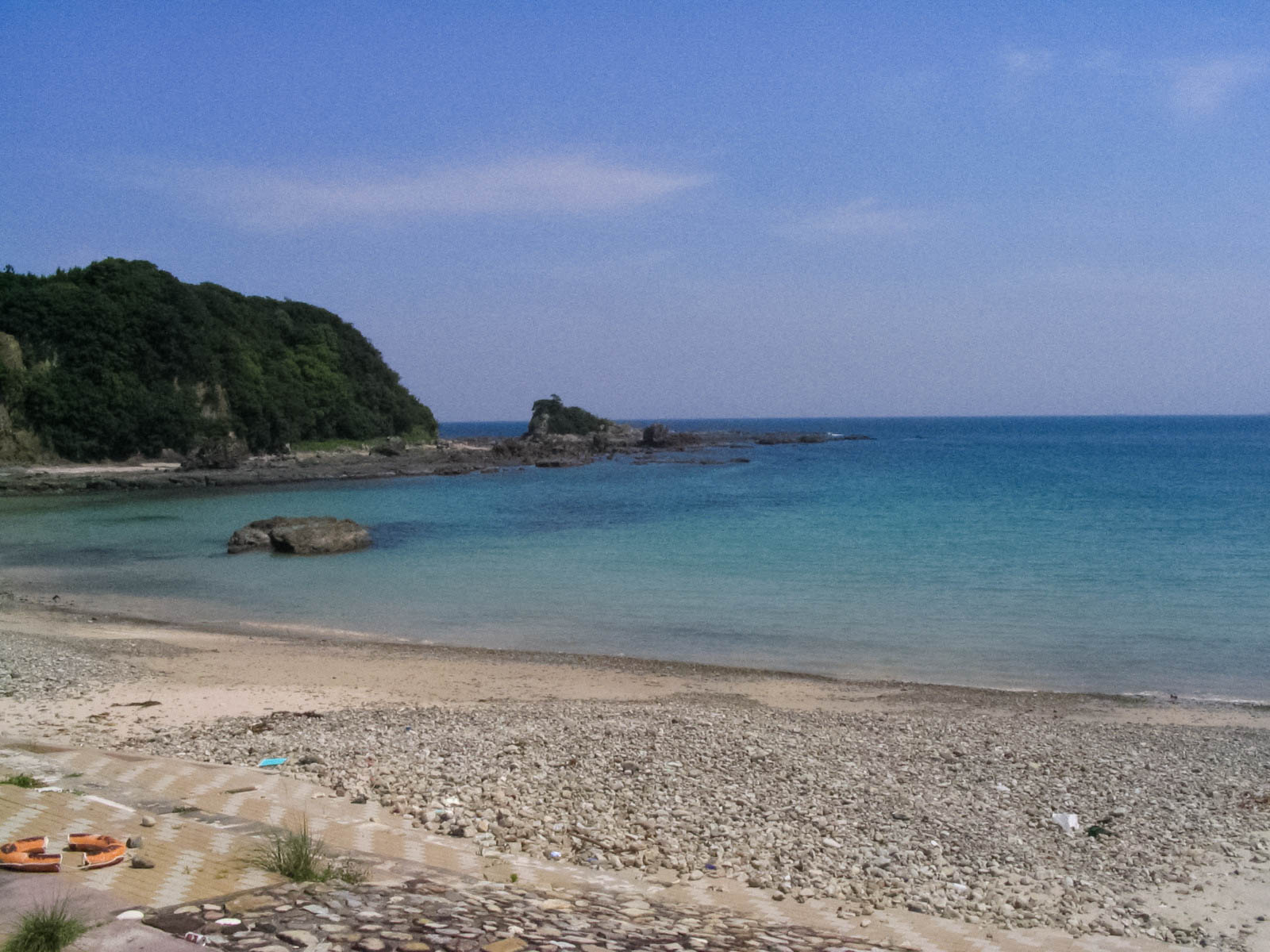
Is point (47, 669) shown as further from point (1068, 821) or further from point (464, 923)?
point (1068, 821)

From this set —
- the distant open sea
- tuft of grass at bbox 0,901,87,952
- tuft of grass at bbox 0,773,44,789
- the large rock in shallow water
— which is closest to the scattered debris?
the distant open sea

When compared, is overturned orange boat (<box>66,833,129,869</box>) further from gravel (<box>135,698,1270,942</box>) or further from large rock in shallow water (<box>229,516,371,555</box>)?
large rock in shallow water (<box>229,516,371,555</box>)

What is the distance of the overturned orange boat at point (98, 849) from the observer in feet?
16.7

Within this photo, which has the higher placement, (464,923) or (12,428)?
(12,428)

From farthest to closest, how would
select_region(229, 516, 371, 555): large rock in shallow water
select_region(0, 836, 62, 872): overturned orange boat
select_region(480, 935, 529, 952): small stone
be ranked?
select_region(229, 516, 371, 555): large rock in shallow water, select_region(0, 836, 62, 872): overturned orange boat, select_region(480, 935, 529, 952): small stone

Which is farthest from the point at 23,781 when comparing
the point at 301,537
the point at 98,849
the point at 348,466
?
the point at 348,466

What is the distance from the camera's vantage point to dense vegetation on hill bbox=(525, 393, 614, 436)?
92.8m

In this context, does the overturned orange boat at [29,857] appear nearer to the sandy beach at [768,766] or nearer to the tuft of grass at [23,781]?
the tuft of grass at [23,781]

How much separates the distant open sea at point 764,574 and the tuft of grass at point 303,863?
10.2 m

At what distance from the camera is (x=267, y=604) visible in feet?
68.0

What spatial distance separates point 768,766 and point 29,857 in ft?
19.3

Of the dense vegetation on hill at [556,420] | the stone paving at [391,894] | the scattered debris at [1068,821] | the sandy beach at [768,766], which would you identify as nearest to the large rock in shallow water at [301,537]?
the sandy beach at [768,766]

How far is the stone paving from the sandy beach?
1.05 feet

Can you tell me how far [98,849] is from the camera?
17.4 feet
